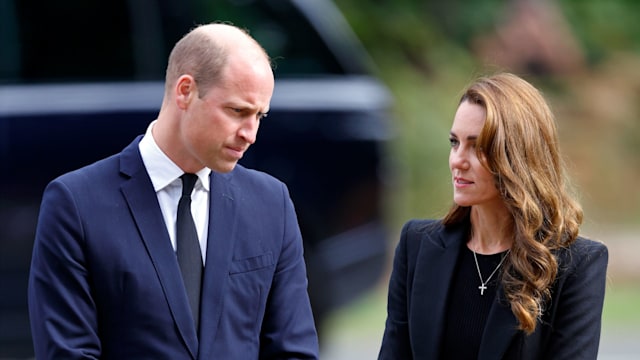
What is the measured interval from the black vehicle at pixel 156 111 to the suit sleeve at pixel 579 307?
3380 mm

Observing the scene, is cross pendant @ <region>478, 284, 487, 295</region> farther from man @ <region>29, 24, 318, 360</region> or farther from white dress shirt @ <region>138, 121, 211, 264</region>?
white dress shirt @ <region>138, 121, 211, 264</region>

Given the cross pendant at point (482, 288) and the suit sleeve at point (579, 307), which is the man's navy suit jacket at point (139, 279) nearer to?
the cross pendant at point (482, 288)

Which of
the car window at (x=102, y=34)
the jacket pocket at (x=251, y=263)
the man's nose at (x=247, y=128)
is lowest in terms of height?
the jacket pocket at (x=251, y=263)

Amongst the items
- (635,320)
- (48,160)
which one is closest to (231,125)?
(48,160)

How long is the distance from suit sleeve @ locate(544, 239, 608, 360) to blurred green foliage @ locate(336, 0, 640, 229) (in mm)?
11260

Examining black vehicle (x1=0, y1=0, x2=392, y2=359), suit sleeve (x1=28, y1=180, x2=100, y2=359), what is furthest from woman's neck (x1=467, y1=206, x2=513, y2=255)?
black vehicle (x1=0, y1=0, x2=392, y2=359)

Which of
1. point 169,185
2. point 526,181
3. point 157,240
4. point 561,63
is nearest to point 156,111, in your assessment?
point 169,185

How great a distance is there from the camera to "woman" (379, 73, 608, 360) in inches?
129

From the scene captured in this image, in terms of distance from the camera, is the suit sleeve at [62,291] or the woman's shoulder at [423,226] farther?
the woman's shoulder at [423,226]

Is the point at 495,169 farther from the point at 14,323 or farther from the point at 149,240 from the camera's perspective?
the point at 14,323

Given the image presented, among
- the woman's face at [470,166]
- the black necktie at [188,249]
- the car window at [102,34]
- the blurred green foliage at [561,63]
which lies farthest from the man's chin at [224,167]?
the blurred green foliage at [561,63]

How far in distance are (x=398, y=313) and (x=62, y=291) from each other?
3.01ft

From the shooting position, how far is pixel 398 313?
3.51 metres

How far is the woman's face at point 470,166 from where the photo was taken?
3.36 m
